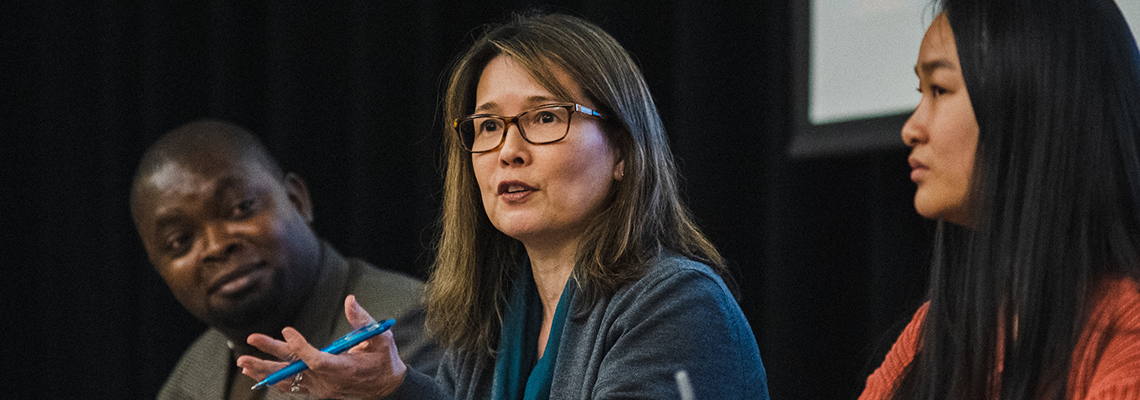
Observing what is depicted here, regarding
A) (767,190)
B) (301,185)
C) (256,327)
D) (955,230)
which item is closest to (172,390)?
(256,327)

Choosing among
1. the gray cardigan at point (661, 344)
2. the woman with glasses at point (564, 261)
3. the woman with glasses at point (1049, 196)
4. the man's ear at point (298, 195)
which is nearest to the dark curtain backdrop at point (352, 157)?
the man's ear at point (298, 195)

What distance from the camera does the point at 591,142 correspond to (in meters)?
1.24

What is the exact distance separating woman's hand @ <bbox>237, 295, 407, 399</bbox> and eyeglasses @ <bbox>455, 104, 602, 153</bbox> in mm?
281

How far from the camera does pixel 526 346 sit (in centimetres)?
131

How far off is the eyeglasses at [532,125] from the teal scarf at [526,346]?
0.65 feet

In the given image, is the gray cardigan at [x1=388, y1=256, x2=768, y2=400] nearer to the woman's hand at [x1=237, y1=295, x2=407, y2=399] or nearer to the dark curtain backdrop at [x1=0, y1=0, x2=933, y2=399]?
the woman's hand at [x1=237, y1=295, x2=407, y2=399]

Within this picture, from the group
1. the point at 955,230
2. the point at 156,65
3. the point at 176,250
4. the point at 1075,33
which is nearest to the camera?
the point at 1075,33

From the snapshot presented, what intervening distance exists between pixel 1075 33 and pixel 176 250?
1.55 metres

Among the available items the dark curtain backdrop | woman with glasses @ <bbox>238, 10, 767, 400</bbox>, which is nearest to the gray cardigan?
woman with glasses @ <bbox>238, 10, 767, 400</bbox>

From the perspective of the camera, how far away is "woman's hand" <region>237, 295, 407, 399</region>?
3.63 feet

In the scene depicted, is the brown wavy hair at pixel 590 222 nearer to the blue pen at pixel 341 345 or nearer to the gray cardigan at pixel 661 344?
the gray cardigan at pixel 661 344

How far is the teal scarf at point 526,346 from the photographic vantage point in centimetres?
122

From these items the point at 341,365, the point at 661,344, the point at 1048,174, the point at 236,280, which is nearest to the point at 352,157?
the point at 236,280

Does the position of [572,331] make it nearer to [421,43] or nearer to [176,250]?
[176,250]
